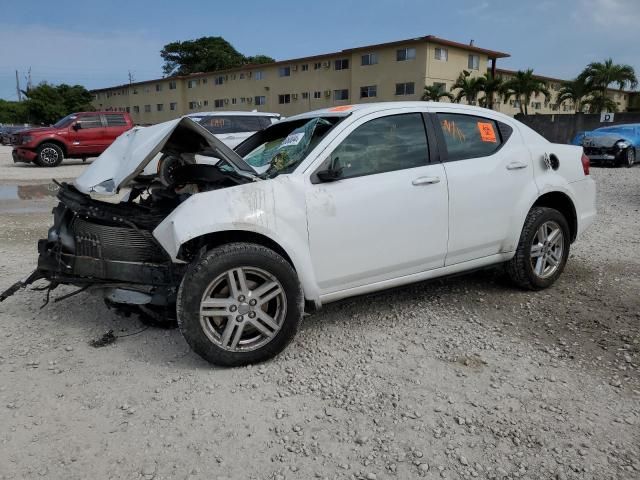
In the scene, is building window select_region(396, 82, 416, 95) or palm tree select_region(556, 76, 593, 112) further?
palm tree select_region(556, 76, 593, 112)

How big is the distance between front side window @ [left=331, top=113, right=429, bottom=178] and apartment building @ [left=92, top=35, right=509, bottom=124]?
32255 millimetres

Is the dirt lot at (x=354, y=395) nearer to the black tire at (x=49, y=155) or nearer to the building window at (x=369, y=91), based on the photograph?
the black tire at (x=49, y=155)

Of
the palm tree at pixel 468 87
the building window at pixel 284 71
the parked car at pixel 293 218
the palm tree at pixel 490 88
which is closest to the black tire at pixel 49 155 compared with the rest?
the parked car at pixel 293 218

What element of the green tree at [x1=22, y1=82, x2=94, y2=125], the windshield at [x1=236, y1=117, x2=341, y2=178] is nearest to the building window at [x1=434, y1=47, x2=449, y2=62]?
the windshield at [x1=236, y1=117, x2=341, y2=178]

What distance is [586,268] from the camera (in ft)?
17.3

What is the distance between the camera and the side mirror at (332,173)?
3.39 metres

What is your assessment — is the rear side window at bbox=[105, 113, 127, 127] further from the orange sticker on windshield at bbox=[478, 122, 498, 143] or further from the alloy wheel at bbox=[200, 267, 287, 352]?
the alloy wheel at bbox=[200, 267, 287, 352]

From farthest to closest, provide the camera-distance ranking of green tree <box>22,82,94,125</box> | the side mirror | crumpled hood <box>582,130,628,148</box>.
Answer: green tree <box>22,82,94,125</box> < crumpled hood <box>582,130,628,148</box> < the side mirror

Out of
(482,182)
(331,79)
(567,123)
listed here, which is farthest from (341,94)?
(482,182)

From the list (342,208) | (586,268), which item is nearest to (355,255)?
(342,208)

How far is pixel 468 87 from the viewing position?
3566 cm

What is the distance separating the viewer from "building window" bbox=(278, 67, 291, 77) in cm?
4309

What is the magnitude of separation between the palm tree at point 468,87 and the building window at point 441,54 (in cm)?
183

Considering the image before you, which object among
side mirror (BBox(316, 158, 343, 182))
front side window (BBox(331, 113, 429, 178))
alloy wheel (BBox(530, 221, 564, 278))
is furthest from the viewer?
alloy wheel (BBox(530, 221, 564, 278))
